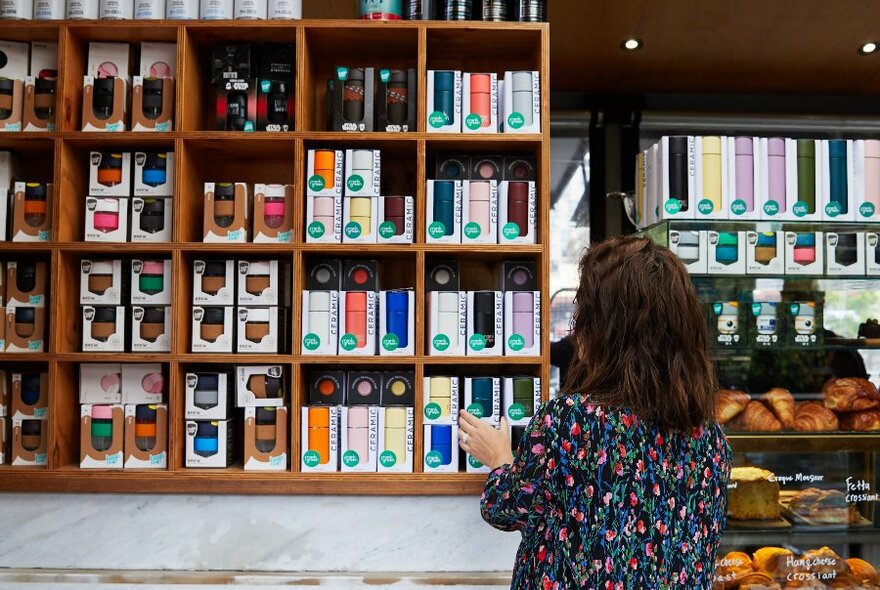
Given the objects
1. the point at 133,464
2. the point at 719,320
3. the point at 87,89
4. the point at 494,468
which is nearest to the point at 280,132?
the point at 87,89

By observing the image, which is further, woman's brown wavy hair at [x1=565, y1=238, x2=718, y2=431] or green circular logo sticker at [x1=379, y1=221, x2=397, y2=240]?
green circular logo sticker at [x1=379, y1=221, x2=397, y2=240]

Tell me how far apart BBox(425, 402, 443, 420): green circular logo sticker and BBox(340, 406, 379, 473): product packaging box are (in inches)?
6.2

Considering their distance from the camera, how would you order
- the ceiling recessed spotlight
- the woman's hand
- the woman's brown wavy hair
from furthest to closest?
the ceiling recessed spotlight, the woman's hand, the woman's brown wavy hair

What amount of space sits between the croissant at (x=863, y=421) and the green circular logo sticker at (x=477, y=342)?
3.99ft

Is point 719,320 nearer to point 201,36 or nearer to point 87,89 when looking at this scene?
point 201,36

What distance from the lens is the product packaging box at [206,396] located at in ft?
7.43

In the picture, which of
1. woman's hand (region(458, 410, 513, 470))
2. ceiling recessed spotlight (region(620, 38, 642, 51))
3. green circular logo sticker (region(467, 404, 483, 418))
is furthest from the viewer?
ceiling recessed spotlight (region(620, 38, 642, 51))

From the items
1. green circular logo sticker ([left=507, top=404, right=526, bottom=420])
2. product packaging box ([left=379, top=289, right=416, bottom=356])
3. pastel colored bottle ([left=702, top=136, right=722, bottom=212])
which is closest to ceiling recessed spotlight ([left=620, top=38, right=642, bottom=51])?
pastel colored bottle ([left=702, top=136, right=722, bottom=212])

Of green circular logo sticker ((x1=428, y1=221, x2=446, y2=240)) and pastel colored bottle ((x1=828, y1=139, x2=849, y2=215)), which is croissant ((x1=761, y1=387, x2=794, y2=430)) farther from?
green circular logo sticker ((x1=428, y1=221, x2=446, y2=240))

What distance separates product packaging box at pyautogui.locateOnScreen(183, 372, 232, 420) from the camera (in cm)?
227

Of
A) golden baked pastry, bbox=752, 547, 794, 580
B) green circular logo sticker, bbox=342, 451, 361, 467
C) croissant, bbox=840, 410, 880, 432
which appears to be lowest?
golden baked pastry, bbox=752, 547, 794, 580

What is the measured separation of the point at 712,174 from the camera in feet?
7.52

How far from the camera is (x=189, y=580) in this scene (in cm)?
225

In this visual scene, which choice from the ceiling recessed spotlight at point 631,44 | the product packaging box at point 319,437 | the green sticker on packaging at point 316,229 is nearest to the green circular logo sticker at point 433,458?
the product packaging box at point 319,437
